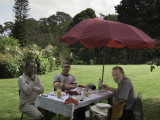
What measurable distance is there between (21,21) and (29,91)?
1420 inches

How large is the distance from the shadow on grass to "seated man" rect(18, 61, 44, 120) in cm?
310

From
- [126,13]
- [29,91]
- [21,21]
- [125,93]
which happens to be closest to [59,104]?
[29,91]

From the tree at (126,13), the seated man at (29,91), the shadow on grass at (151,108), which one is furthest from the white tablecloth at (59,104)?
the tree at (126,13)

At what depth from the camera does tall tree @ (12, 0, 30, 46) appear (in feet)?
119

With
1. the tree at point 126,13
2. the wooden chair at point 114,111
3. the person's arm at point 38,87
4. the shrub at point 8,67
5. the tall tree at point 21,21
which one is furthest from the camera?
the tall tree at point 21,21

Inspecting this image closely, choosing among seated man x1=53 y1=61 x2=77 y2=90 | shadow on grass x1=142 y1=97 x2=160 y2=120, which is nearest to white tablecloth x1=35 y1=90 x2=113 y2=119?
seated man x1=53 y1=61 x2=77 y2=90

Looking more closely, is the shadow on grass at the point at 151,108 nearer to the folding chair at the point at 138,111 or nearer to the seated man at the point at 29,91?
the folding chair at the point at 138,111

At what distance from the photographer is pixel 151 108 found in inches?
230

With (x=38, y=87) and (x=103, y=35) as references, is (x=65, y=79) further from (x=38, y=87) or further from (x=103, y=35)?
(x=103, y=35)

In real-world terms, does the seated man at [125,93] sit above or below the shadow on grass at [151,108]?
above

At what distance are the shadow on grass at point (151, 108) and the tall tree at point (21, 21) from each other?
32956 millimetres

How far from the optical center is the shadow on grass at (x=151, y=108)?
16.9 ft

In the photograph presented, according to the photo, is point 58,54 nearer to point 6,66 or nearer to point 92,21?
point 6,66

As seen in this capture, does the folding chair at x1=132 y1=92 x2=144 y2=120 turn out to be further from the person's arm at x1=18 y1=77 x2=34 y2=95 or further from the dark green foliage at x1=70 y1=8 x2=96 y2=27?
the dark green foliage at x1=70 y1=8 x2=96 y2=27
